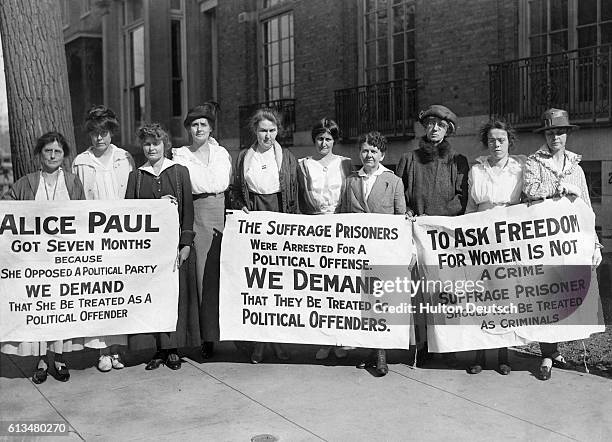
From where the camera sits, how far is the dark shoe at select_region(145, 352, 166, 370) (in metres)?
6.10

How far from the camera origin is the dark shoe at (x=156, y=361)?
6098 millimetres

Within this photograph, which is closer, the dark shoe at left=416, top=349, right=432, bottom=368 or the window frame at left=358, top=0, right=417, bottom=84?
the dark shoe at left=416, top=349, right=432, bottom=368

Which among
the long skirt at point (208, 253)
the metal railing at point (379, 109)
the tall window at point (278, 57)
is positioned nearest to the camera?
the long skirt at point (208, 253)

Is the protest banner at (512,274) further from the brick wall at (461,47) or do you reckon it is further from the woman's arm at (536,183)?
the brick wall at (461,47)

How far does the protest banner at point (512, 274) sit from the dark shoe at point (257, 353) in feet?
4.65

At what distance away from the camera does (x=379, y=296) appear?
5902 millimetres

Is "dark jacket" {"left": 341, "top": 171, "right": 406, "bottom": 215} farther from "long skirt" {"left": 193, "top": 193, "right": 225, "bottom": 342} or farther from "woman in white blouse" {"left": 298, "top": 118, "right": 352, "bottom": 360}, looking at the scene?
"long skirt" {"left": 193, "top": 193, "right": 225, "bottom": 342}

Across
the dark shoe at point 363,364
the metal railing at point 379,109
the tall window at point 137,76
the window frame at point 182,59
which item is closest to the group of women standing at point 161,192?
the dark shoe at point 363,364

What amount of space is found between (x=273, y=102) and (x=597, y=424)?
1288 centimetres

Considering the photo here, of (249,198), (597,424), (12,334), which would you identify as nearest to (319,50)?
(249,198)

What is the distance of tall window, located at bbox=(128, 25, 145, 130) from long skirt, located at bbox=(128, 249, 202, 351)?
1713cm

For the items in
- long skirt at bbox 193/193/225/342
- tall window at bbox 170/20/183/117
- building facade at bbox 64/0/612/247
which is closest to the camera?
long skirt at bbox 193/193/225/342

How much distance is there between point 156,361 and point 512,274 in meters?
2.95

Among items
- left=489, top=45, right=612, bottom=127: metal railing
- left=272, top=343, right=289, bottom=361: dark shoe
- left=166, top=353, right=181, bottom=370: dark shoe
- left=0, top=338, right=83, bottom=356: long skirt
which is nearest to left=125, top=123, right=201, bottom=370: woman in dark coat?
left=166, top=353, right=181, bottom=370: dark shoe
